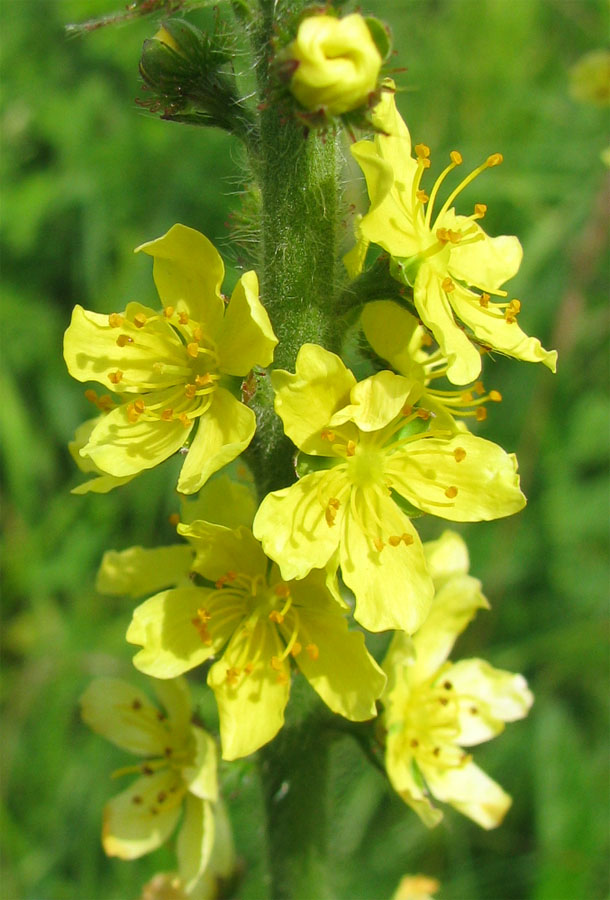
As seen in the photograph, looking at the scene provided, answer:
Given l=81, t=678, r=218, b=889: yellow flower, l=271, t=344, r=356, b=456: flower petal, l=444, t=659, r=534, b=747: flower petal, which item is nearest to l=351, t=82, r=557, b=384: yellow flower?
l=271, t=344, r=356, b=456: flower petal

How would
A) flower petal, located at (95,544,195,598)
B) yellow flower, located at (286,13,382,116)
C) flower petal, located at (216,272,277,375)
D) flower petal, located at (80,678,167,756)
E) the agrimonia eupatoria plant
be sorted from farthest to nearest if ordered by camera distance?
1. flower petal, located at (80,678,167,756)
2. flower petal, located at (95,544,195,598)
3. the agrimonia eupatoria plant
4. flower petal, located at (216,272,277,375)
5. yellow flower, located at (286,13,382,116)

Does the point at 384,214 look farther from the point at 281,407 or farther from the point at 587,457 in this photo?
the point at 587,457

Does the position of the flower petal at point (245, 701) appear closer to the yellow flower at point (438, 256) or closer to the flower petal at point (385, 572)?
the flower petal at point (385, 572)

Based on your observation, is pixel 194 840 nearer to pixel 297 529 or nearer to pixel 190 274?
pixel 297 529

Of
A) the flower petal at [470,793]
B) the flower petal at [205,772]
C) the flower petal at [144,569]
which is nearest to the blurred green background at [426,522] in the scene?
the flower petal at [470,793]

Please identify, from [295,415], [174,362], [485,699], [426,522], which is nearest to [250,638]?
[295,415]

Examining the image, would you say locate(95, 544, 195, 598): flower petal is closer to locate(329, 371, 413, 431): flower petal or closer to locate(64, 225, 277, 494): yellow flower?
locate(64, 225, 277, 494): yellow flower
